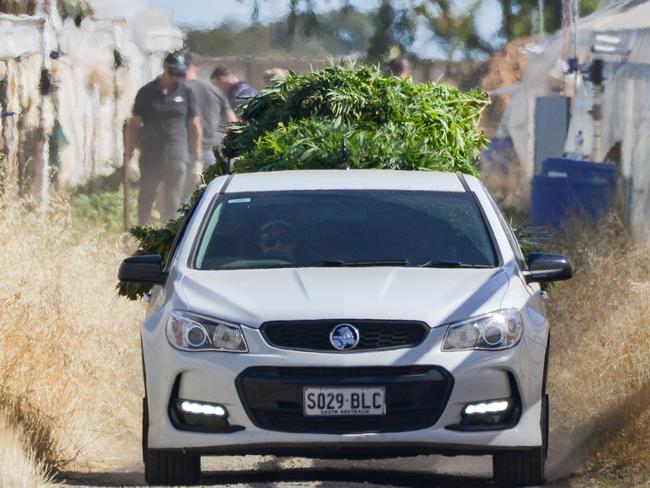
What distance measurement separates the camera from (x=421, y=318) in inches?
298

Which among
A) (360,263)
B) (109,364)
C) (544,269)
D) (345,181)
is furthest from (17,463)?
(109,364)

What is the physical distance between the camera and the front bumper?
754 centimetres

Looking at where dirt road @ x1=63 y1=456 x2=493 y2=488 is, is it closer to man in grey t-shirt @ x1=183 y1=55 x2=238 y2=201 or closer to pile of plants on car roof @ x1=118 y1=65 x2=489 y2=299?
pile of plants on car roof @ x1=118 y1=65 x2=489 y2=299

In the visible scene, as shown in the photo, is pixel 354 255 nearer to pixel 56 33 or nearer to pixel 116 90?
pixel 56 33

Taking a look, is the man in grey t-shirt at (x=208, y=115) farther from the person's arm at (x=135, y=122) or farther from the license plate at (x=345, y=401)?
the license plate at (x=345, y=401)

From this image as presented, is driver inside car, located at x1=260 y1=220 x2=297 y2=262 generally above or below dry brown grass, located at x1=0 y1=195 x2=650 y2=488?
above

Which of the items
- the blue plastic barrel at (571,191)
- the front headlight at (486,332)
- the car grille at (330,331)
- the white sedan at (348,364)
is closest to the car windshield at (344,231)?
the white sedan at (348,364)

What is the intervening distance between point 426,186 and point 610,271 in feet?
15.6

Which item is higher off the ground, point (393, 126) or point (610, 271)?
point (393, 126)

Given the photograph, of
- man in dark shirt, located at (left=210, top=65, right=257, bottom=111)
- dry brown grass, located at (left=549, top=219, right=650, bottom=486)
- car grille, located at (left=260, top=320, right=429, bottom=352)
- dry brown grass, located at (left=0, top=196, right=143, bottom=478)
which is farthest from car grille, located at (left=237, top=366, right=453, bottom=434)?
man in dark shirt, located at (left=210, top=65, right=257, bottom=111)

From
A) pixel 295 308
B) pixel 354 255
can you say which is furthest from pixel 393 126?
pixel 295 308

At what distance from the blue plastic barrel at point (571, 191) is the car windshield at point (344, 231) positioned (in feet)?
35.5

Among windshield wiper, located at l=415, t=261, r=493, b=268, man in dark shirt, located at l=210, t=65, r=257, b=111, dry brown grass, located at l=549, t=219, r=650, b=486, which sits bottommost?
dry brown grass, located at l=549, t=219, r=650, b=486

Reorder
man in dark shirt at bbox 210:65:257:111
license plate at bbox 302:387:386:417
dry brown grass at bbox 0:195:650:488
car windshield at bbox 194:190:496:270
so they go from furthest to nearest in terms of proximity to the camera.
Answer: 1. man in dark shirt at bbox 210:65:257:111
2. dry brown grass at bbox 0:195:650:488
3. car windshield at bbox 194:190:496:270
4. license plate at bbox 302:387:386:417
